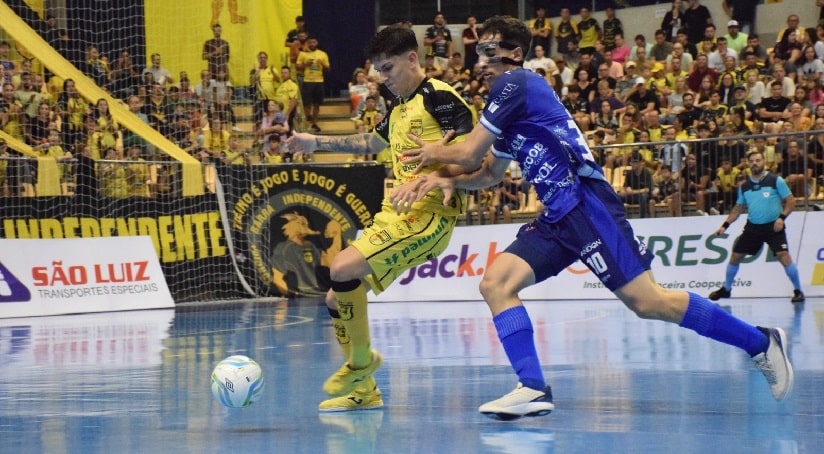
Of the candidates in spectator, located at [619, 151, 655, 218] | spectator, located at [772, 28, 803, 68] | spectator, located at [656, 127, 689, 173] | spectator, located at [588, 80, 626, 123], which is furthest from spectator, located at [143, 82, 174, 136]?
spectator, located at [772, 28, 803, 68]

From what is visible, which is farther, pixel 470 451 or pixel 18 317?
pixel 18 317

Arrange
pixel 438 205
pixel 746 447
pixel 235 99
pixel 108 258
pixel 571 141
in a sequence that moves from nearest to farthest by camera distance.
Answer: pixel 746 447
pixel 571 141
pixel 438 205
pixel 108 258
pixel 235 99

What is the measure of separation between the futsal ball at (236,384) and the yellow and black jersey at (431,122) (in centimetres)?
162

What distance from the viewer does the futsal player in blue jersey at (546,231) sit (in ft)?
22.6

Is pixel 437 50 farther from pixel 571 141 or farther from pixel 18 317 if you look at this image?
pixel 571 141

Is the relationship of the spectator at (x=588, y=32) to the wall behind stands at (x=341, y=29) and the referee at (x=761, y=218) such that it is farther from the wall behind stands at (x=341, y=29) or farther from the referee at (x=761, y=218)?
the referee at (x=761, y=218)

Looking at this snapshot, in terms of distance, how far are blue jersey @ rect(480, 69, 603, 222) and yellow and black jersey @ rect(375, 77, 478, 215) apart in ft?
2.33

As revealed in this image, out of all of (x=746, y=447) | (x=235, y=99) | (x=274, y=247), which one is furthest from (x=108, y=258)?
(x=746, y=447)

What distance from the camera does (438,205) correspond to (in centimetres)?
789

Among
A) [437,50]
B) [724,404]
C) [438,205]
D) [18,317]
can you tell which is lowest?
[18,317]

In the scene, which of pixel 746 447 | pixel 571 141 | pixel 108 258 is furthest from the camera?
pixel 108 258

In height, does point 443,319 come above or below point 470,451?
below

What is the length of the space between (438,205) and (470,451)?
7.97 feet

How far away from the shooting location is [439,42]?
28.8 m
